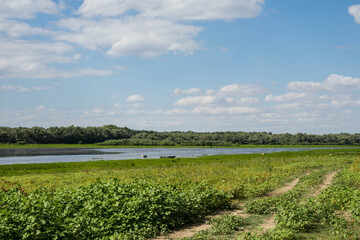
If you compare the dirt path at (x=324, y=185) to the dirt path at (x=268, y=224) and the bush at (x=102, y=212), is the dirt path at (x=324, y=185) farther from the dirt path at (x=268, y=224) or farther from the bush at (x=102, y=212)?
the bush at (x=102, y=212)

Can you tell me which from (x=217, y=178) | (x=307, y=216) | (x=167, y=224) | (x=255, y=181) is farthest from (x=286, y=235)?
(x=217, y=178)

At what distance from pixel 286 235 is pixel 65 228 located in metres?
6.39

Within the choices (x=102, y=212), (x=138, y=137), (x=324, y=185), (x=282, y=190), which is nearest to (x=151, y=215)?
(x=102, y=212)

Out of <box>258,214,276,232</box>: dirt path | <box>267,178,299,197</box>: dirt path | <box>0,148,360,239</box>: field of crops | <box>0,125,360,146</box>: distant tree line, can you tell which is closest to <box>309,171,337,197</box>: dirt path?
<box>267,178,299,197</box>: dirt path

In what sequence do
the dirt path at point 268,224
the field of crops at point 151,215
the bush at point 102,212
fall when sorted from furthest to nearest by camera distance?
1. the dirt path at point 268,224
2. the field of crops at point 151,215
3. the bush at point 102,212

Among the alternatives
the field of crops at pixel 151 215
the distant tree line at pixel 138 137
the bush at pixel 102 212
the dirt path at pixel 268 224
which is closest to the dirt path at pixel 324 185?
the field of crops at pixel 151 215

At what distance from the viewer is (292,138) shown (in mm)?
192000

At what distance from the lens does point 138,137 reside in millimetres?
187250

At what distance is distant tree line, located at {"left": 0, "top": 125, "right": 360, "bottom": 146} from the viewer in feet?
468

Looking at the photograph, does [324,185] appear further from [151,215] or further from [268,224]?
[151,215]

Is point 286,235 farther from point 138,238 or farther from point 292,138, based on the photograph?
point 292,138

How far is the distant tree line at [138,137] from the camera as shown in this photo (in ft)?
468

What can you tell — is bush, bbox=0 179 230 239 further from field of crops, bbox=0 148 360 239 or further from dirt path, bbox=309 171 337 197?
dirt path, bbox=309 171 337 197

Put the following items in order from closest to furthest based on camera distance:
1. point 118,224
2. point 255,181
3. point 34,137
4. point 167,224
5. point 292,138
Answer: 1. point 118,224
2. point 167,224
3. point 255,181
4. point 34,137
5. point 292,138
